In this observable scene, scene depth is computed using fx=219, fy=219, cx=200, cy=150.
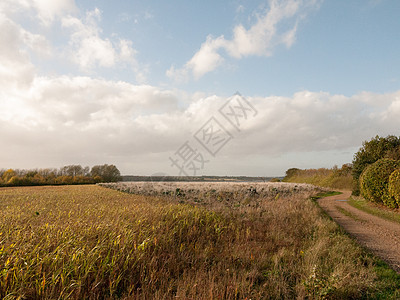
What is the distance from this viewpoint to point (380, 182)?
13.1 m

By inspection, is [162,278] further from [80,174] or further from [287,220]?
[80,174]

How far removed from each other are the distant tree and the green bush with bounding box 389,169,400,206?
58.0 meters

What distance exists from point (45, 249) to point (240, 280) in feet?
11.7

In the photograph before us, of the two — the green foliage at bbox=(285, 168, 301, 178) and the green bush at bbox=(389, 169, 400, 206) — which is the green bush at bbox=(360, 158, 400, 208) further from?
the green foliage at bbox=(285, 168, 301, 178)

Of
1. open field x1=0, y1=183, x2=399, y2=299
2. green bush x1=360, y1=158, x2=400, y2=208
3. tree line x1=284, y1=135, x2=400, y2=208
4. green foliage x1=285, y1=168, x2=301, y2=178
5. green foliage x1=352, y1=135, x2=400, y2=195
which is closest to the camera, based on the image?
open field x1=0, y1=183, x2=399, y2=299

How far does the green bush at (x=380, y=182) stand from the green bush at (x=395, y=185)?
506 millimetres

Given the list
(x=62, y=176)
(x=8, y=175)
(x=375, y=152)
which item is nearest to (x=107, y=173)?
(x=62, y=176)

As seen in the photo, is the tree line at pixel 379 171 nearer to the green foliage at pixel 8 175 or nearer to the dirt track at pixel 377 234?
the dirt track at pixel 377 234

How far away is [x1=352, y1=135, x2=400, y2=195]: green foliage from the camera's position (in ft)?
56.6

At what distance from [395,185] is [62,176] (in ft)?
198

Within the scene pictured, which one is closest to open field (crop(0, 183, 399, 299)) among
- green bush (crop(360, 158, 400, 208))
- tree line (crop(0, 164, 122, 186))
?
green bush (crop(360, 158, 400, 208))

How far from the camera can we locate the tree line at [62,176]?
45406mm

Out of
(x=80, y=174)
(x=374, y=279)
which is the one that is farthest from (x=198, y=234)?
(x=80, y=174)

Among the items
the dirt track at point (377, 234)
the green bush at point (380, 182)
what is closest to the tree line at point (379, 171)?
the green bush at point (380, 182)
